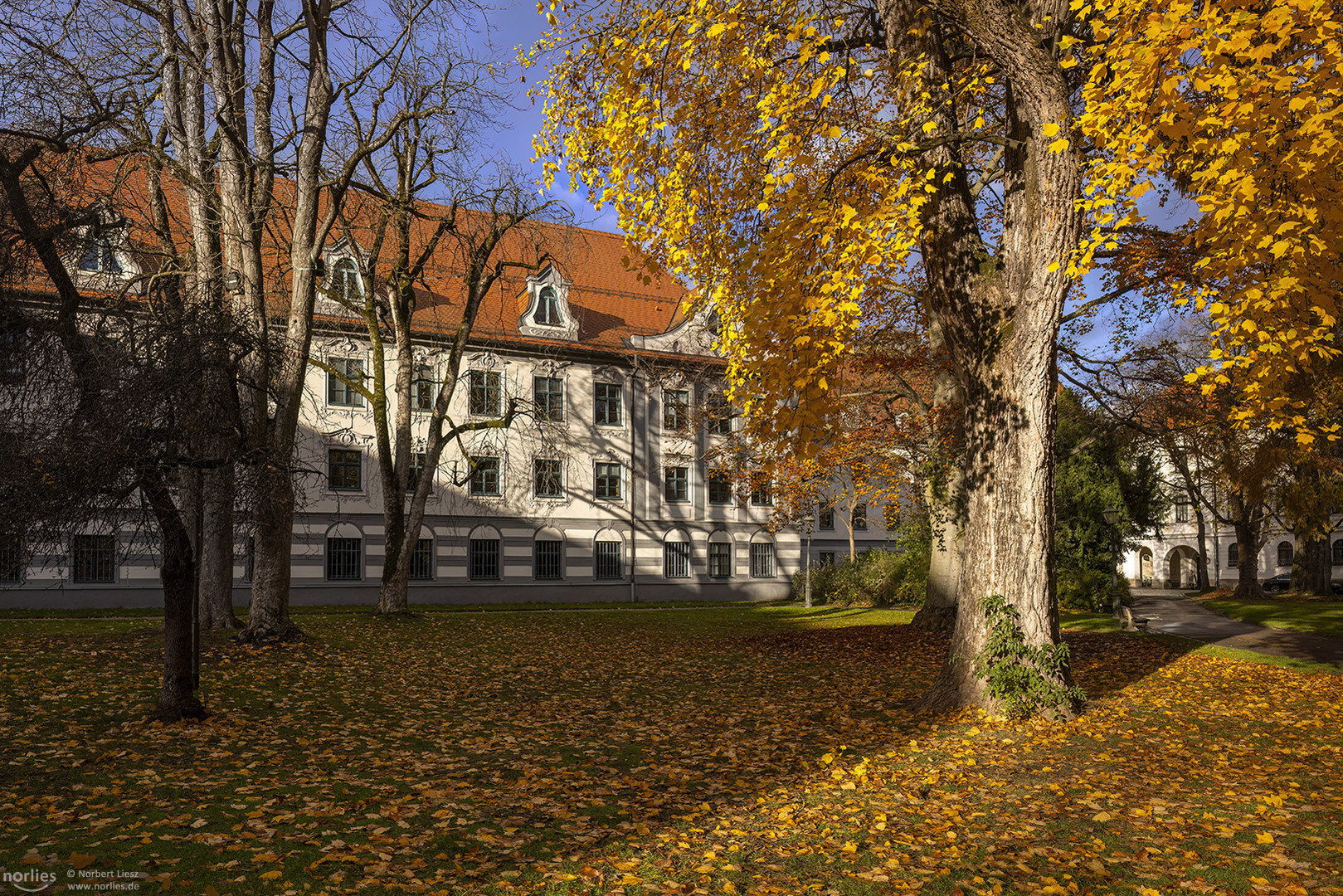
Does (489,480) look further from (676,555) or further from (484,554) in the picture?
(676,555)

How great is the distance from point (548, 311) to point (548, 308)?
15 cm

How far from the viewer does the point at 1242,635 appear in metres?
20.6

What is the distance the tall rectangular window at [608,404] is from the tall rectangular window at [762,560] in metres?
9.11

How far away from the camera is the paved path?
16859 mm

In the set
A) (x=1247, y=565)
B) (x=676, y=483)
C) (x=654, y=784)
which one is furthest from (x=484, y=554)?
(x=1247, y=565)

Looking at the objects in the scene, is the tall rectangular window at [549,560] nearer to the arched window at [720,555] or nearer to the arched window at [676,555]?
the arched window at [676,555]

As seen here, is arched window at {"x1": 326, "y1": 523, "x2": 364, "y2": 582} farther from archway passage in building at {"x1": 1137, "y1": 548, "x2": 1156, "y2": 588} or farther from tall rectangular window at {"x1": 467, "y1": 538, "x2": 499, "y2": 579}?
archway passage in building at {"x1": 1137, "y1": 548, "x2": 1156, "y2": 588}

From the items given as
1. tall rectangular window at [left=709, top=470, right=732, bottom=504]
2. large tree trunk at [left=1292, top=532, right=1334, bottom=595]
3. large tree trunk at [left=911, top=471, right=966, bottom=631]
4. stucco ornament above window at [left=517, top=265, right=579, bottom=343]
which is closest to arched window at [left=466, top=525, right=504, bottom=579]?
stucco ornament above window at [left=517, top=265, right=579, bottom=343]

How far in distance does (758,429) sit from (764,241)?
2.08 meters

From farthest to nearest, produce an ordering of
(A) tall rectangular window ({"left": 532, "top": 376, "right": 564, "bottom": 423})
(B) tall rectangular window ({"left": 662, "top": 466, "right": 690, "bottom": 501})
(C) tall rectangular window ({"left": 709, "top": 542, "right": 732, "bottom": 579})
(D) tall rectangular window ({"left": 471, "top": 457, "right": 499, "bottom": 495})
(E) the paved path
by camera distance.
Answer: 1. (C) tall rectangular window ({"left": 709, "top": 542, "right": 732, "bottom": 579})
2. (B) tall rectangular window ({"left": 662, "top": 466, "right": 690, "bottom": 501})
3. (A) tall rectangular window ({"left": 532, "top": 376, "right": 564, "bottom": 423})
4. (D) tall rectangular window ({"left": 471, "top": 457, "right": 499, "bottom": 495})
5. (E) the paved path

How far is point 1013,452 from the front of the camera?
9578 millimetres

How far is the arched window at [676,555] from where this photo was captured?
130ft

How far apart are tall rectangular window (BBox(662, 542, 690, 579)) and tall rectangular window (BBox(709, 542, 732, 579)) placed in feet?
3.93

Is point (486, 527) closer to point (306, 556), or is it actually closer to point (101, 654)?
point (306, 556)
